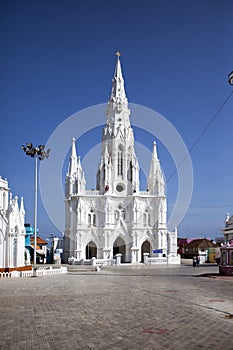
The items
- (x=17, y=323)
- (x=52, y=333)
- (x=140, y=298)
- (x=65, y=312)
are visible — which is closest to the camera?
(x=52, y=333)

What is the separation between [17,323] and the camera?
11273mm

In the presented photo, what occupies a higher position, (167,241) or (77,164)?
(77,164)

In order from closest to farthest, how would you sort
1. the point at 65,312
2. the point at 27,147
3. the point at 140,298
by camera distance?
the point at 65,312
the point at 140,298
the point at 27,147

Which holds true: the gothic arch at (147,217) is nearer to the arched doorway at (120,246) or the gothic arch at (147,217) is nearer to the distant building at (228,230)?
the arched doorway at (120,246)

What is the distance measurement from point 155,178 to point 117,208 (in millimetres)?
8025

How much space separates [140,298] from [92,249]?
54.2 meters

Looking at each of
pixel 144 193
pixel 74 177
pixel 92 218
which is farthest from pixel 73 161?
pixel 144 193

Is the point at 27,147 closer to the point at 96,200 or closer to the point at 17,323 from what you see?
the point at 17,323

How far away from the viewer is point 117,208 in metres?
68.1

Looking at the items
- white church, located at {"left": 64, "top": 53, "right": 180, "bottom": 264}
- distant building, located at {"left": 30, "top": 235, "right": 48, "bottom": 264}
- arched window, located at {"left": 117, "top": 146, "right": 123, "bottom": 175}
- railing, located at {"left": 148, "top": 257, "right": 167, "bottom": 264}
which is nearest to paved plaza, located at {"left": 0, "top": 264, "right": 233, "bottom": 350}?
railing, located at {"left": 148, "top": 257, "right": 167, "bottom": 264}

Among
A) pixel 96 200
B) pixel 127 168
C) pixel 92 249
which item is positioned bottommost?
pixel 92 249

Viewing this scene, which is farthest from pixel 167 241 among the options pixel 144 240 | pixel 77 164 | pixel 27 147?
pixel 27 147

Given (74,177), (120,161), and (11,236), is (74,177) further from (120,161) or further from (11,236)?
(11,236)

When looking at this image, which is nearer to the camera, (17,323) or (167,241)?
(17,323)
